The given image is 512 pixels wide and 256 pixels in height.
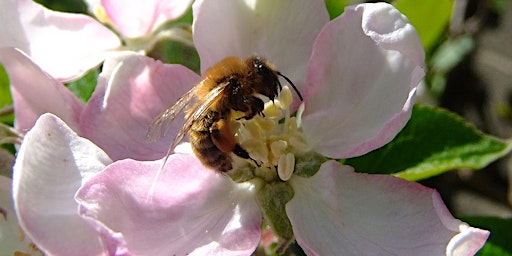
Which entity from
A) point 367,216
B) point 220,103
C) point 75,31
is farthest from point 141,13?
point 367,216

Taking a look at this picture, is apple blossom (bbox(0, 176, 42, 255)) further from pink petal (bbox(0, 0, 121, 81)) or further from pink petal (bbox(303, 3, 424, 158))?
pink petal (bbox(303, 3, 424, 158))

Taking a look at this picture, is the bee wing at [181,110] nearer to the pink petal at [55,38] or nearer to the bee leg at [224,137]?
the bee leg at [224,137]

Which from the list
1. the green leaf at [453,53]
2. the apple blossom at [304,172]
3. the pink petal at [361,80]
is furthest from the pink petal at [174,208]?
the green leaf at [453,53]

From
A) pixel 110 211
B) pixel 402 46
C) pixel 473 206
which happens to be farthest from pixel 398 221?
pixel 473 206

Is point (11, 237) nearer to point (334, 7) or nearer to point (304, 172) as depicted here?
point (304, 172)

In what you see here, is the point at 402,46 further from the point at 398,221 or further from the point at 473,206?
the point at 473,206

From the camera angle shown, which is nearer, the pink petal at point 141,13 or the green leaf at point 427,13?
the pink petal at point 141,13
